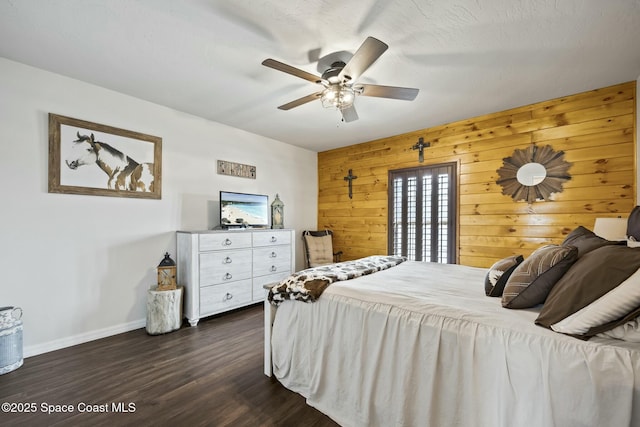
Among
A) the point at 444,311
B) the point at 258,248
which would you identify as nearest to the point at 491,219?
the point at 444,311

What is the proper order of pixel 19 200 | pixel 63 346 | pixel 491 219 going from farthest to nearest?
pixel 491 219 → pixel 63 346 → pixel 19 200

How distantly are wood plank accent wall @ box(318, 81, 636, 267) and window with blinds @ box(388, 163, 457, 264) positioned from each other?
116 mm

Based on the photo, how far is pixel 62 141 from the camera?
253 centimetres

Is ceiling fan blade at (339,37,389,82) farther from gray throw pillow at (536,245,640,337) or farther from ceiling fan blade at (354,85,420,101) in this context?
gray throw pillow at (536,245,640,337)

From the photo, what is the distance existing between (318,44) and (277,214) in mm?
2808

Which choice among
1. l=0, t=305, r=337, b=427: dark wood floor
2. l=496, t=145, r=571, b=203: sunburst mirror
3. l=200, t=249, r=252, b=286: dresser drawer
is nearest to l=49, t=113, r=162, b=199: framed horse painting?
l=200, t=249, r=252, b=286: dresser drawer

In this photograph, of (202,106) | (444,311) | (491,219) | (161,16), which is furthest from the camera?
(491,219)

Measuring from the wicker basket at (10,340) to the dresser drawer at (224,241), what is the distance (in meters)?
1.51

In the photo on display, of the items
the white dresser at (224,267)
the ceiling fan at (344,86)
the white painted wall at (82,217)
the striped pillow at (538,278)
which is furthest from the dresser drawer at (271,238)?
Result: the striped pillow at (538,278)

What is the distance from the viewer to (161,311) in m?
2.80

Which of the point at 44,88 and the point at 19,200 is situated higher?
the point at 44,88

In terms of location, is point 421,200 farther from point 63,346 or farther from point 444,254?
point 63,346

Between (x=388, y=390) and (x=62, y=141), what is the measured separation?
11.3 ft

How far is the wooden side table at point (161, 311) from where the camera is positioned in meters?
2.79
